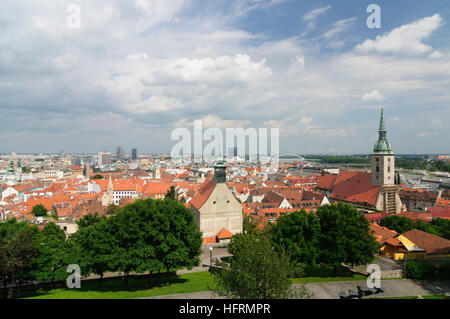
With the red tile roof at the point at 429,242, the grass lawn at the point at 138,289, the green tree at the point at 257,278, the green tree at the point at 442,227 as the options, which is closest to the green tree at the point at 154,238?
the grass lawn at the point at 138,289

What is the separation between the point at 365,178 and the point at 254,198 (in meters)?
28.1

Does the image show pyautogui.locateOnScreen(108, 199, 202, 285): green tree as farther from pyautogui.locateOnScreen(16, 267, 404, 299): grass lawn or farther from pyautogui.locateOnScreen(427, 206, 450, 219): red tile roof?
pyautogui.locateOnScreen(427, 206, 450, 219): red tile roof

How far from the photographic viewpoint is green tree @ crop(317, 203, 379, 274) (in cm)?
2803

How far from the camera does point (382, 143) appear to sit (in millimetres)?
70000

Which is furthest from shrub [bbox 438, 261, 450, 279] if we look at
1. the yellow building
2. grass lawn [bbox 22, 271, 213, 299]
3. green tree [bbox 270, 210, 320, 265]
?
grass lawn [bbox 22, 271, 213, 299]

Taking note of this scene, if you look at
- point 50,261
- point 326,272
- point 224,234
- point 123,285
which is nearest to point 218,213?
point 224,234

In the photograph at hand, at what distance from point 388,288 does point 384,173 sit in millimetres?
46403

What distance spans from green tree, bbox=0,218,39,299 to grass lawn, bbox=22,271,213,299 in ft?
7.24

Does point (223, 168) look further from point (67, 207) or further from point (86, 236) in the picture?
point (67, 207)

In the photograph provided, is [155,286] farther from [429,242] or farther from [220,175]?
[429,242]

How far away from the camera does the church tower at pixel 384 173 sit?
63581 millimetres

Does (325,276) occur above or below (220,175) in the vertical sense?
below
